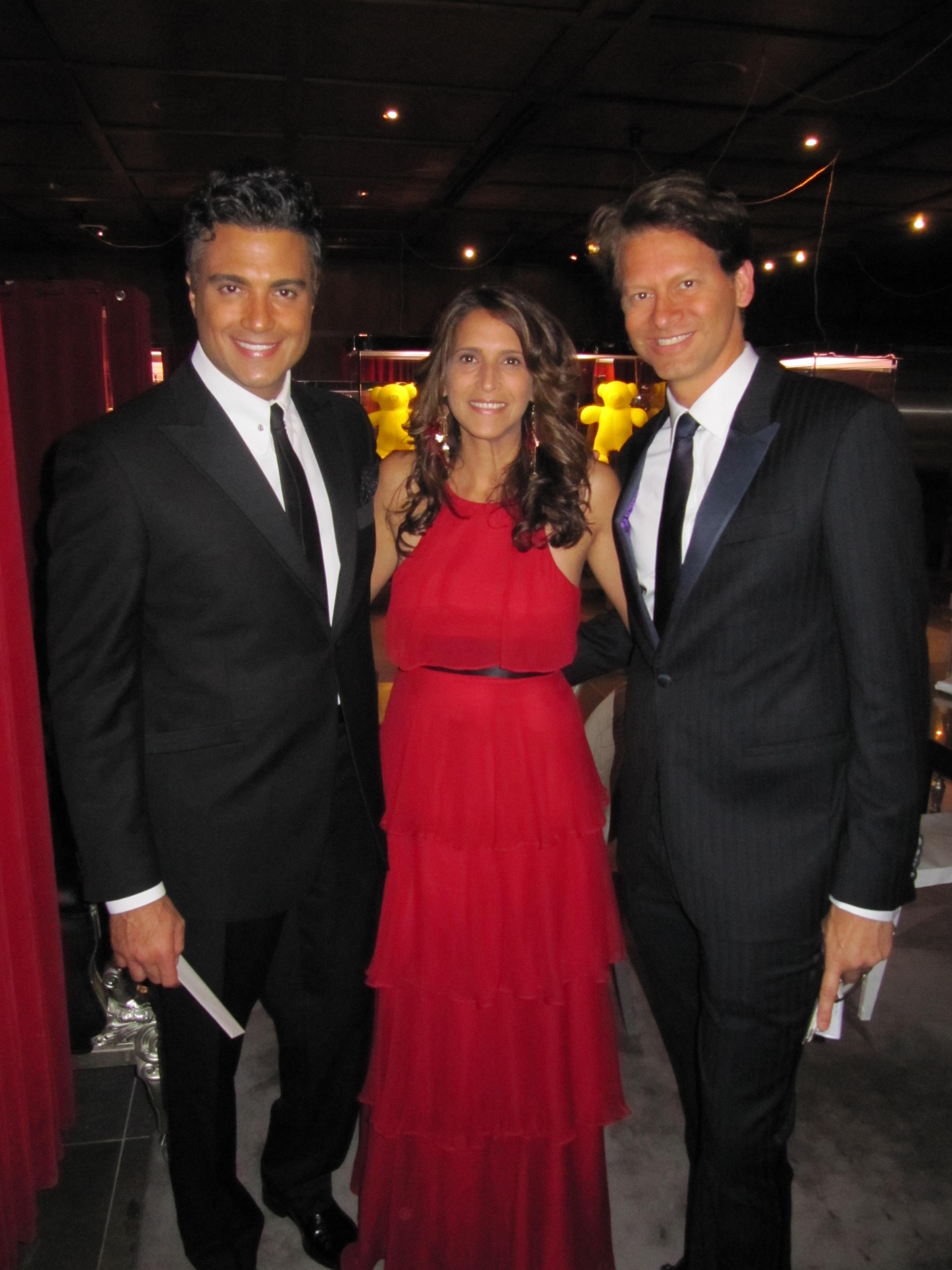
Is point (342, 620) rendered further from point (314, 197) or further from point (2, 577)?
point (314, 197)

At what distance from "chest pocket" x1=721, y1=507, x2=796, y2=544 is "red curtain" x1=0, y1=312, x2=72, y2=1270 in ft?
3.81

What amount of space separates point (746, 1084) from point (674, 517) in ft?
3.20

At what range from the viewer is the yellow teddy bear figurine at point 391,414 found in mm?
7547

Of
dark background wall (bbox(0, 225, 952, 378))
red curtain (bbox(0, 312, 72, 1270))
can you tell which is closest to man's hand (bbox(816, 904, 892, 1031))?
red curtain (bbox(0, 312, 72, 1270))

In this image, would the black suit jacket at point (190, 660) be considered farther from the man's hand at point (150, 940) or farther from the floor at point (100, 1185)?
the floor at point (100, 1185)

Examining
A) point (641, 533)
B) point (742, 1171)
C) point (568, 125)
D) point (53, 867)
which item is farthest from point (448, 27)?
point (742, 1171)

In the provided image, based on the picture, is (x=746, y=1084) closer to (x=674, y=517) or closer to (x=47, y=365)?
(x=674, y=517)

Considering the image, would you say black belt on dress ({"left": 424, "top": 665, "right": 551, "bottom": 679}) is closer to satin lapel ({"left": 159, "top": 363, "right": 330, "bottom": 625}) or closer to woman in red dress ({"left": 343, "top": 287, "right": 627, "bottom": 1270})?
woman in red dress ({"left": 343, "top": 287, "right": 627, "bottom": 1270})

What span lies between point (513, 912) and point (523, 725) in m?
0.37

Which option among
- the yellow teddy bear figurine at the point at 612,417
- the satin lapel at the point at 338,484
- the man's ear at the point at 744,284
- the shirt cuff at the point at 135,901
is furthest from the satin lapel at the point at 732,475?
the yellow teddy bear figurine at the point at 612,417

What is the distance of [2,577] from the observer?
1526mm

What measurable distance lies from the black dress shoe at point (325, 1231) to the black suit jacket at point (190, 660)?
0.82 m

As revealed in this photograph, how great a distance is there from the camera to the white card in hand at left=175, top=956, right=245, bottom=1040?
60.4 inches

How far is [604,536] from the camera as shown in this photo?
200 cm
